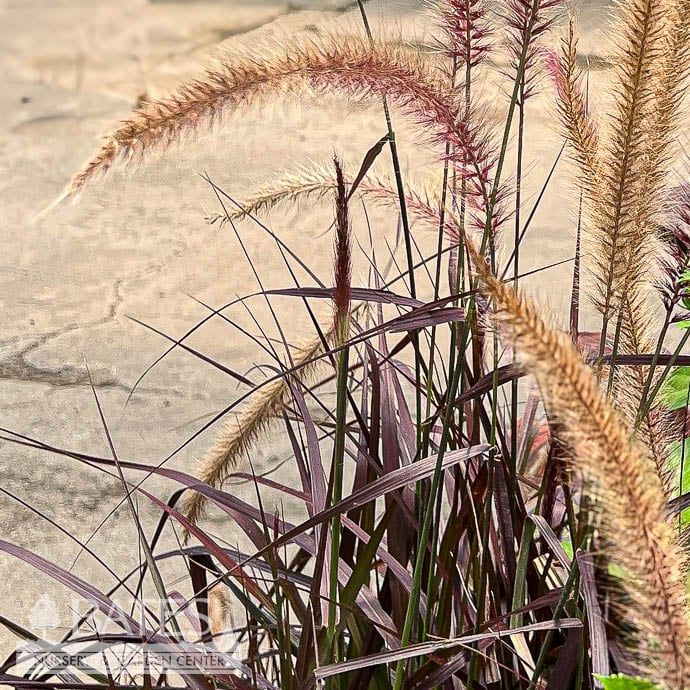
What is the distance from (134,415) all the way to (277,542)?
1.38 m

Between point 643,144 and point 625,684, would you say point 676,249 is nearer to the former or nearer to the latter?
point 643,144

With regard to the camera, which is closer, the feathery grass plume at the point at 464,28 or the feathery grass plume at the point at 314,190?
the feathery grass plume at the point at 464,28

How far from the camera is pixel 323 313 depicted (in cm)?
202

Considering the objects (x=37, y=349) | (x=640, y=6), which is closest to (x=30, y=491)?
(x=37, y=349)

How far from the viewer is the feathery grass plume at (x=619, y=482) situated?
0.70 feet

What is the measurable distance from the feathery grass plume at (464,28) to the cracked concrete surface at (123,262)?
0.04 m

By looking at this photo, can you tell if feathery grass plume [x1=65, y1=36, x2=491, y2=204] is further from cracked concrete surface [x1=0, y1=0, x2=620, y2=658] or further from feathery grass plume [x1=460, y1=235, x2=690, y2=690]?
feathery grass plume [x1=460, y1=235, x2=690, y2=690]

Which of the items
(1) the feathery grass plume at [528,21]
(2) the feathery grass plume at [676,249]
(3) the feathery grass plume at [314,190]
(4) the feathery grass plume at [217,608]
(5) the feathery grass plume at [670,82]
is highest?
(3) the feathery grass plume at [314,190]

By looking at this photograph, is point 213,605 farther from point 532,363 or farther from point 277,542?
point 532,363

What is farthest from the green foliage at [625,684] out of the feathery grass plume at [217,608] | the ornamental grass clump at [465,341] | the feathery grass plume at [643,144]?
the feathery grass plume at [217,608]

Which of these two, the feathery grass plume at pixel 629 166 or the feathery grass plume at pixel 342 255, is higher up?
the feathery grass plume at pixel 629 166

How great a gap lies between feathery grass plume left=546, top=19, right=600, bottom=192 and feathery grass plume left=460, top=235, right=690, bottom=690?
224mm

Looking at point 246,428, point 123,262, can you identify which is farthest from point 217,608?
point 123,262

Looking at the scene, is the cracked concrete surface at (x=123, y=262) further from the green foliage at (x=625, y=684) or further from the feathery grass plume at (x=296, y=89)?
the green foliage at (x=625, y=684)
